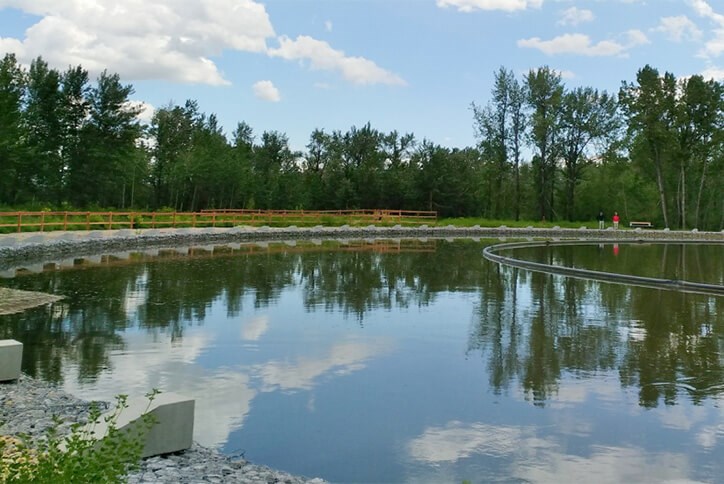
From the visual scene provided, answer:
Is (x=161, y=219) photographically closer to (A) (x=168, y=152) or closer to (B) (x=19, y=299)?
(B) (x=19, y=299)

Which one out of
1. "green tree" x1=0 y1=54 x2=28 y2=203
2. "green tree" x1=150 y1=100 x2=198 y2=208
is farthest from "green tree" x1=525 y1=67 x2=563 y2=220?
"green tree" x1=0 y1=54 x2=28 y2=203

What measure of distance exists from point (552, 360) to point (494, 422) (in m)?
2.58

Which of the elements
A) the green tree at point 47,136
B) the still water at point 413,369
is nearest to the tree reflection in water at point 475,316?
the still water at point 413,369

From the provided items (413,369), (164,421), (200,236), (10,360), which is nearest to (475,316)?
(413,369)

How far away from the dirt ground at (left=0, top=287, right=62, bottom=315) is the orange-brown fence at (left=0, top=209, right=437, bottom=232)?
11296 mm

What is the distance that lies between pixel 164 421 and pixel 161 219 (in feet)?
103

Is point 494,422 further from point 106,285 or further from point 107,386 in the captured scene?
point 106,285

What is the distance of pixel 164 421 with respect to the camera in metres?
4.80

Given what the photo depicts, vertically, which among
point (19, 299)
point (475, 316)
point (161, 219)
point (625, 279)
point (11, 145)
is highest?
point (11, 145)

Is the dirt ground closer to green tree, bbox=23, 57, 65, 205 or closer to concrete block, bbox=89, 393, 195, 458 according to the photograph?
concrete block, bbox=89, 393, 195, 458

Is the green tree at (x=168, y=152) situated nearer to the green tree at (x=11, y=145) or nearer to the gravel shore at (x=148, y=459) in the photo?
the green tree at (x=11, y=145)

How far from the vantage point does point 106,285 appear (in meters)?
14.3

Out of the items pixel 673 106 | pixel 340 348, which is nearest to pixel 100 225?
pixel 340 348

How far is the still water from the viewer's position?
510 cm
